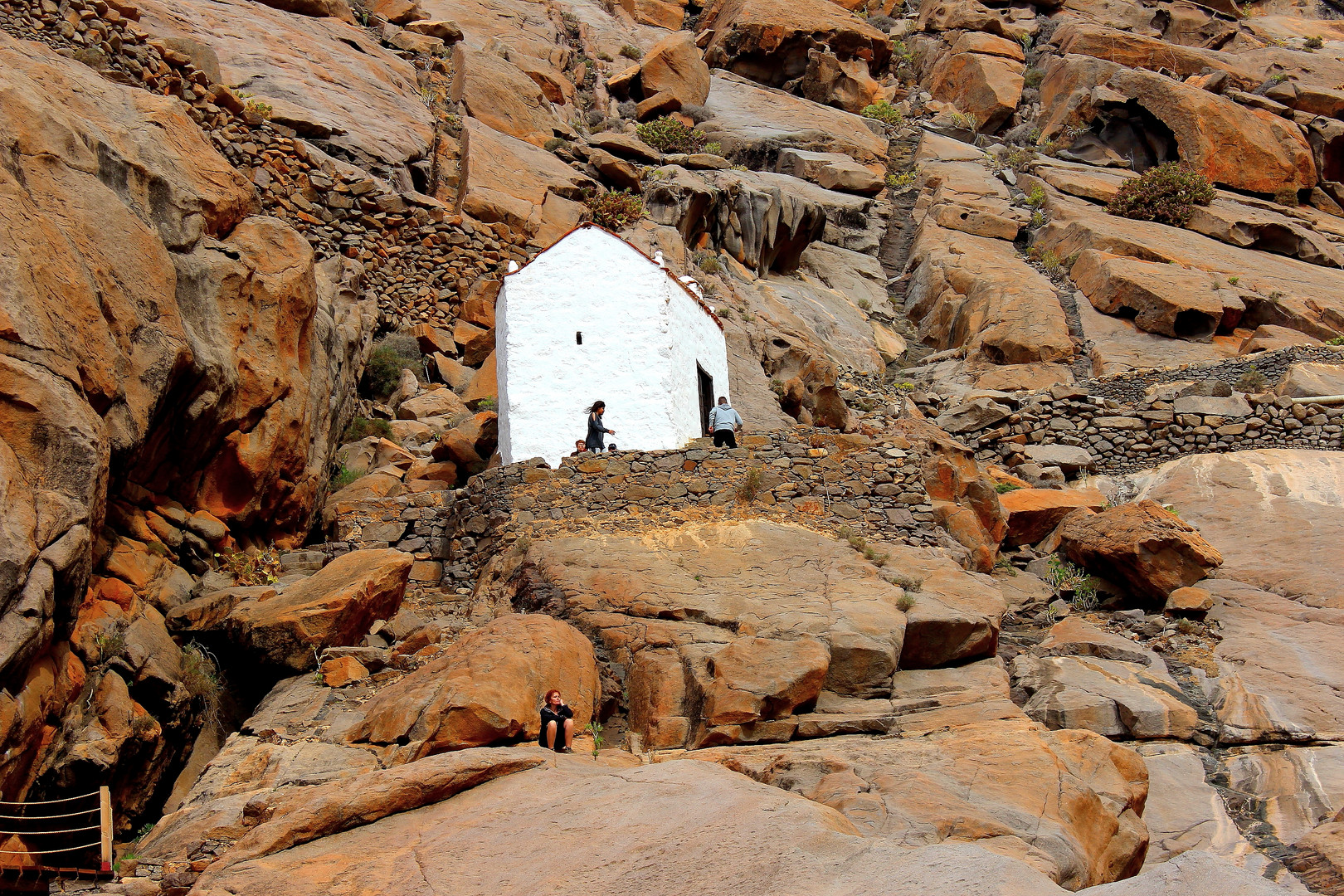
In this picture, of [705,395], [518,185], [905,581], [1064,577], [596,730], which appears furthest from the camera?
[518,185]

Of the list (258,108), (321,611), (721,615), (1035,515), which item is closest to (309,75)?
(258,108)

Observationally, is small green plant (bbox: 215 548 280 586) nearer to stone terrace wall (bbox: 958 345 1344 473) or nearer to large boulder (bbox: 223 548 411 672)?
large boulder (bbox: 223 548 411 672)

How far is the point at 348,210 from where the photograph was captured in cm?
2386

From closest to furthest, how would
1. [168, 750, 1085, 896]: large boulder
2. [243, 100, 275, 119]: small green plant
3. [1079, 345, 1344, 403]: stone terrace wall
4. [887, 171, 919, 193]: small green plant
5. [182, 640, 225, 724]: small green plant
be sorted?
[168, 750, 1085, 896]: large boulder, [182, 640, 225, 724]: small green plant, [243, 100, 275, 119]: small green plant, [1079, 345, 1344, 403]: stone terrace wall, [887, 171, 919, 193]: small green plant

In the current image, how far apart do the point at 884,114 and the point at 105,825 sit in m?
37.0

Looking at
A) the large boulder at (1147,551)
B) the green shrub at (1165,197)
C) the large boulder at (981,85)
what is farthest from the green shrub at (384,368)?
the large boulder at (981,85)

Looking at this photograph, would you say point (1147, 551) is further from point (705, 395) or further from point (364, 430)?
point (364, 430)

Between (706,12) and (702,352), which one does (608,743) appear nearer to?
(702,352)

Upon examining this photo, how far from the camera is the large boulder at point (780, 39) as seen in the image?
41906 mm

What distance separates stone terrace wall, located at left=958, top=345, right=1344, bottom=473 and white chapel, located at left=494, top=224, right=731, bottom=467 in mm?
7575

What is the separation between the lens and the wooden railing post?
896 cm

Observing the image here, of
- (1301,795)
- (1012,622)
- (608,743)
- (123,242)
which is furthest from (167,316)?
(1301,795)

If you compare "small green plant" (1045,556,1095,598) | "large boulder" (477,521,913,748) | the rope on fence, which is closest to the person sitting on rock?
"large boulder" (477,521,913,748)

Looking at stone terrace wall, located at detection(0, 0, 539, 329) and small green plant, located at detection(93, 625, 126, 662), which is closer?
small green plant, located at detection(93, 625, 126, 662)
